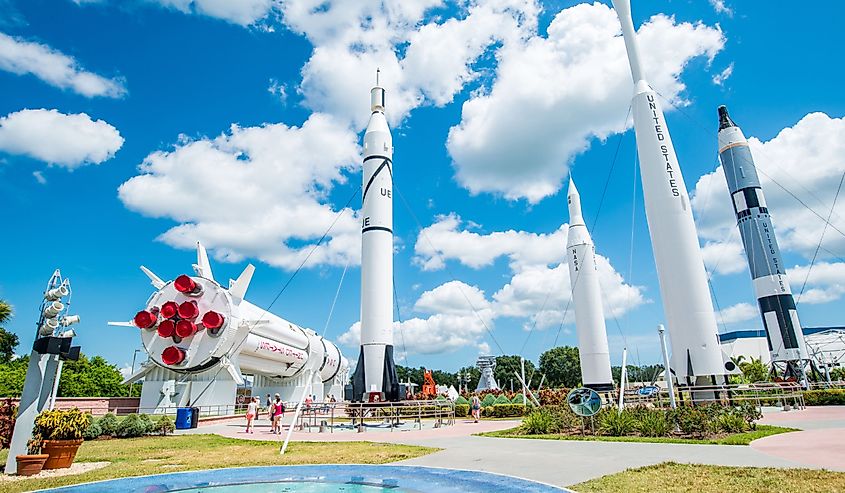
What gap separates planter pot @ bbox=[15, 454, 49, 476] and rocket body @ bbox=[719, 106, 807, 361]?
40623mm

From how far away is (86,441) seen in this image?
16.6m

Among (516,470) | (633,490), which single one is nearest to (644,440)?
(516,470)

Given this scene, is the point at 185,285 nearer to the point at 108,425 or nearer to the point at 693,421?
the point at 108,425

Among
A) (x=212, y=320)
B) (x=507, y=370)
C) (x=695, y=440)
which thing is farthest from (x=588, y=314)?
(x=507, y=370)

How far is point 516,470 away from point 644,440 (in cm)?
563

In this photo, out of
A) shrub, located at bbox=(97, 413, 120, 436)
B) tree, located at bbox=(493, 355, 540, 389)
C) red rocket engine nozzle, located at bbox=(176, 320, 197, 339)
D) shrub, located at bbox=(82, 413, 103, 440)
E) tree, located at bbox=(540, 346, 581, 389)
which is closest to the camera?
shrub, located at bbox=(82, 413, 103, 440)

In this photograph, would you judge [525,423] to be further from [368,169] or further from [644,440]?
[368,169]

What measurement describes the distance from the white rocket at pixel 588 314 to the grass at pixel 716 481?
72.2 feet

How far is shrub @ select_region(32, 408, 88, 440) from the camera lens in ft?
34.0

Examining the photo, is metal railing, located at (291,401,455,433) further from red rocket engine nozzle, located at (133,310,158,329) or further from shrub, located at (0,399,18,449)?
red rocket engine nozzle, located at (133,310,158,329)

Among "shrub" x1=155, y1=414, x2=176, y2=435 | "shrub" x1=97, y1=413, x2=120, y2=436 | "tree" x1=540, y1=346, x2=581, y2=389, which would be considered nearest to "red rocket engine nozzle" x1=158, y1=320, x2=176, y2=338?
"shrub" x1=155, y1=414, x2=176, y2=435

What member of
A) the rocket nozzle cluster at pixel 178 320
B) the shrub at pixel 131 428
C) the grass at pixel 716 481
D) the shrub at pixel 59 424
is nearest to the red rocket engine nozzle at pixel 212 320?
the rocket nozzle cluster at pixel 178 320

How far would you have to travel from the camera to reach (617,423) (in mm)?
14859

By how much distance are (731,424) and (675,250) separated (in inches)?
297
